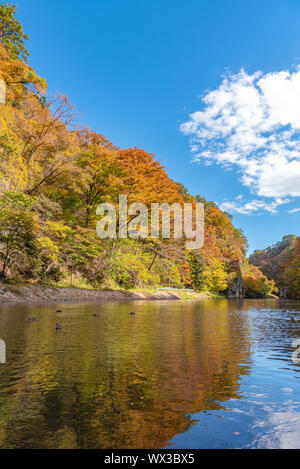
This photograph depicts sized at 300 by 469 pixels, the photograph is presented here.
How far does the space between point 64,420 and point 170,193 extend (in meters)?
26.8

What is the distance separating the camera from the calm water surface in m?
1.94

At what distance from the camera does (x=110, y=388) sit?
9.61 feet

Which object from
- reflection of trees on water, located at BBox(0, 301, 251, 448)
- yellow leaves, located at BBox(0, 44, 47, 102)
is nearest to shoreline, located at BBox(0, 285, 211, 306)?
reflection of trees on water, located at BBox(0, 301, 251, 448)

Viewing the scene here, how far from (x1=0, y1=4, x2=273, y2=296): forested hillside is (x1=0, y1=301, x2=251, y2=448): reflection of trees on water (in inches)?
430

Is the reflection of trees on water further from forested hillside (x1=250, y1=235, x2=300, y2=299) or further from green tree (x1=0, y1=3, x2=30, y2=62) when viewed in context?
forested hillside (x1=250, y1=235, x2=300, y2=299)

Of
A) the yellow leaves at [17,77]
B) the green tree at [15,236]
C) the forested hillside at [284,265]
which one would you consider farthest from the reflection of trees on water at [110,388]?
the forested hillside at [284,265]

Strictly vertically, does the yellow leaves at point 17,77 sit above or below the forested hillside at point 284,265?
above

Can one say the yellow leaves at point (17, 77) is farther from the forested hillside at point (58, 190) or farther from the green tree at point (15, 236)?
the green tree at point (15, 236)

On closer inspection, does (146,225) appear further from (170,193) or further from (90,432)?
(90,432)

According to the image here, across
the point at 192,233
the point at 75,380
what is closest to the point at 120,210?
the point at 192,233

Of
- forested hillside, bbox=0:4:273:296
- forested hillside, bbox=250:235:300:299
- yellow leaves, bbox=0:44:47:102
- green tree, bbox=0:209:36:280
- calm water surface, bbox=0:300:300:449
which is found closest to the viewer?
calm water surface, bbox=0:300:300:449

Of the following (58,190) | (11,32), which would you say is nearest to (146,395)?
(58,190)

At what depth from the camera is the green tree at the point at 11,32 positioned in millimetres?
25531
